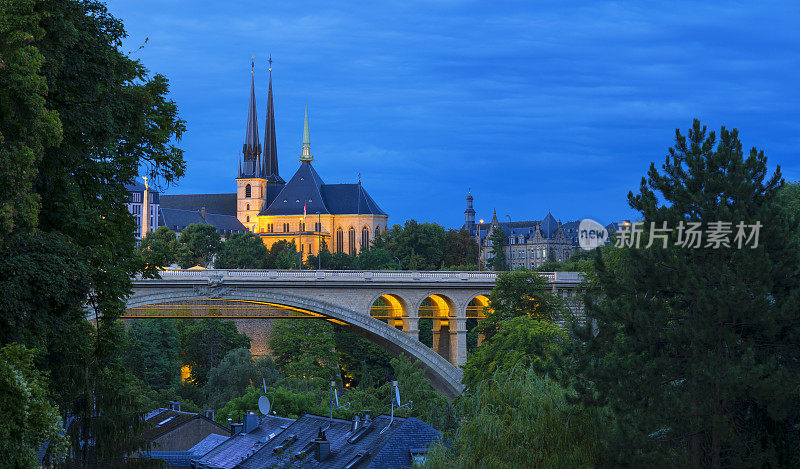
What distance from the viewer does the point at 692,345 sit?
19.1 m

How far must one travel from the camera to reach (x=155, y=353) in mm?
76562

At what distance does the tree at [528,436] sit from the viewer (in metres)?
18.9

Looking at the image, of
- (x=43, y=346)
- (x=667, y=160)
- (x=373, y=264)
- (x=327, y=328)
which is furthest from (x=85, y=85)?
(x=373, y=264)

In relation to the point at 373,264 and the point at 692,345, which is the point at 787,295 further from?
the point at 373,264

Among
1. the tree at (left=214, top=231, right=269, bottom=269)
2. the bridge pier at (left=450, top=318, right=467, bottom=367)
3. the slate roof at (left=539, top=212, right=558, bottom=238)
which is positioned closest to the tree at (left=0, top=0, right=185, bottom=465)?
the bridge pier at (left=450, top=318, right=467, bottom=367)

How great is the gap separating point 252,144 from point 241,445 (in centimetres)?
12639

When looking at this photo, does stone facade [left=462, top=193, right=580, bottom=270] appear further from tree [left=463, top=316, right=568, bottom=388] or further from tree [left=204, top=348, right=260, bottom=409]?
tree [left=463, top=316, right=568, bottom=388]

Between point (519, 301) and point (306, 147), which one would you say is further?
point (306, 147)

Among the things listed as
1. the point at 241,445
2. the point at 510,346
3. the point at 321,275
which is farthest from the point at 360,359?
the point at 241,445

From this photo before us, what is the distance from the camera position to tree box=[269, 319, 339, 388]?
74.8m

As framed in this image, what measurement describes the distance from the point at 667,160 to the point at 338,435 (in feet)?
53.1

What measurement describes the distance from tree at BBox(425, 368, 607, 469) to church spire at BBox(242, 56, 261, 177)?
5308 inches

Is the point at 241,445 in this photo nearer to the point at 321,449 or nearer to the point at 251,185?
the point at 321,449

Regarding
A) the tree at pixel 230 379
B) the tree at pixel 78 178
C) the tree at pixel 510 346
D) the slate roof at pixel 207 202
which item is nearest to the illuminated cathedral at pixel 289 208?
the slate roof at pixel 207 202
